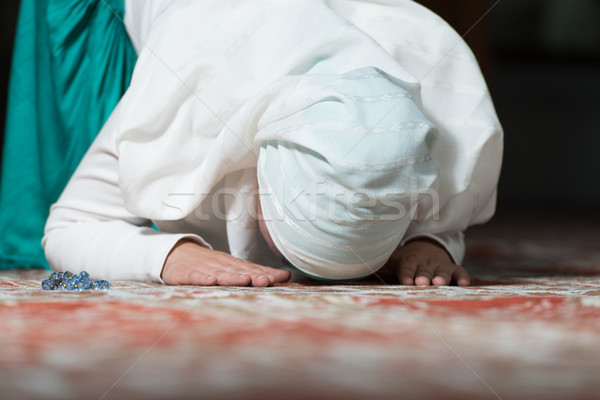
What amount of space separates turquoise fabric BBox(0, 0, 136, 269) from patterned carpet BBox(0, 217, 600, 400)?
636 mm

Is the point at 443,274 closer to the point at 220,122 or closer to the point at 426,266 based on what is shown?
the point at 426,266

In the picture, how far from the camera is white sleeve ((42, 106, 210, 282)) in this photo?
38.0 inches

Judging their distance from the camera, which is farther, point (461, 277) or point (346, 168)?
point (461, 277)

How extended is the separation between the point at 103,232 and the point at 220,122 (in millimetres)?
225

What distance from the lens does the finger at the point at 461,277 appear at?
3.15 ft

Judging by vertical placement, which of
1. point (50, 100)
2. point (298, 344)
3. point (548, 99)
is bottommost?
point (298, 344)

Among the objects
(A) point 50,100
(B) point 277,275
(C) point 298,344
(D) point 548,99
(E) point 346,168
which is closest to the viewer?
(C) point 298,344

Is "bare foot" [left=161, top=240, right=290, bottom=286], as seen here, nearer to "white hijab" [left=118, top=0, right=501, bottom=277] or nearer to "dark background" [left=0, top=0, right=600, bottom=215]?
"white hijab" [left=118, top=0, right=501, bottom=277]

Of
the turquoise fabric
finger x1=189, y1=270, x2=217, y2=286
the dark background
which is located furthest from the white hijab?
the dark background

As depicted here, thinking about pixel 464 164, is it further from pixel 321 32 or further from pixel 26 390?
pixel 26 390

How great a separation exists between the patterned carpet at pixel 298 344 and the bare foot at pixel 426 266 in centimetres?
12

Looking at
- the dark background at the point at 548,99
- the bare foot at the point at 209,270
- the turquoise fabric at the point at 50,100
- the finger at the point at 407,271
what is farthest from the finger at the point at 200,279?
the dark background at the point at 548,99

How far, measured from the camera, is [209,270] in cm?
90

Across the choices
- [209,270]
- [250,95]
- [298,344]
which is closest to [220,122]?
[250,95]
